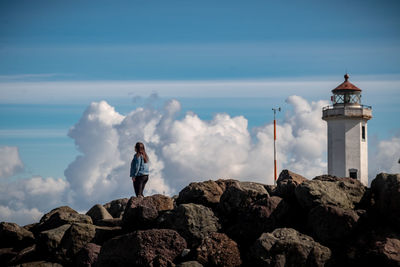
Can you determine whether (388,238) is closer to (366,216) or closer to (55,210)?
(366,216)

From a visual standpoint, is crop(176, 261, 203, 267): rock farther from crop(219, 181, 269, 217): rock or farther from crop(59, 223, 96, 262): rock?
crop(59, 223, 96, 262): rock

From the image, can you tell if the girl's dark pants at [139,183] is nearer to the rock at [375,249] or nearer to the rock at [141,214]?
the rock at [141,214]

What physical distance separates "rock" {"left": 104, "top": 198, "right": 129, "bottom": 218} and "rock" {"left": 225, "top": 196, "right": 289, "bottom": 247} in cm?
652

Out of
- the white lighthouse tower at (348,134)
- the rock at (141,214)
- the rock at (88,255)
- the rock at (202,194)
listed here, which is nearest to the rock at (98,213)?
the rock at (141,214)

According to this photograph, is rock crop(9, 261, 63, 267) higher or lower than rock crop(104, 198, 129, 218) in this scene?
lower

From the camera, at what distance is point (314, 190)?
19.9 m

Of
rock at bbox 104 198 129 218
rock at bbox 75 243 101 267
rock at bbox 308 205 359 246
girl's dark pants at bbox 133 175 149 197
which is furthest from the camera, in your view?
rock at bbox 104 198 129 218

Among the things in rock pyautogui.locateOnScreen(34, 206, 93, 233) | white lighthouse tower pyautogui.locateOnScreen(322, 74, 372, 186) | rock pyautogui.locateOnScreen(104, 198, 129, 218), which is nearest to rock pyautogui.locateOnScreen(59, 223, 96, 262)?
rock pyautogui.locateOnScreen(34, 206, 93, 233)

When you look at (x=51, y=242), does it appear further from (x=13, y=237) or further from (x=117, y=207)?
(x=117, y=207)

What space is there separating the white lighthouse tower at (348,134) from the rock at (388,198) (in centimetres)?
2549

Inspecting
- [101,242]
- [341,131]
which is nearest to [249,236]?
[101,242]

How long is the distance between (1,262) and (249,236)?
29.5 feet

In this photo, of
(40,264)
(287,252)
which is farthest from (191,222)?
(40,264)

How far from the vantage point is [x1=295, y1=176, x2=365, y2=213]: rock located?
19734 millimetres
